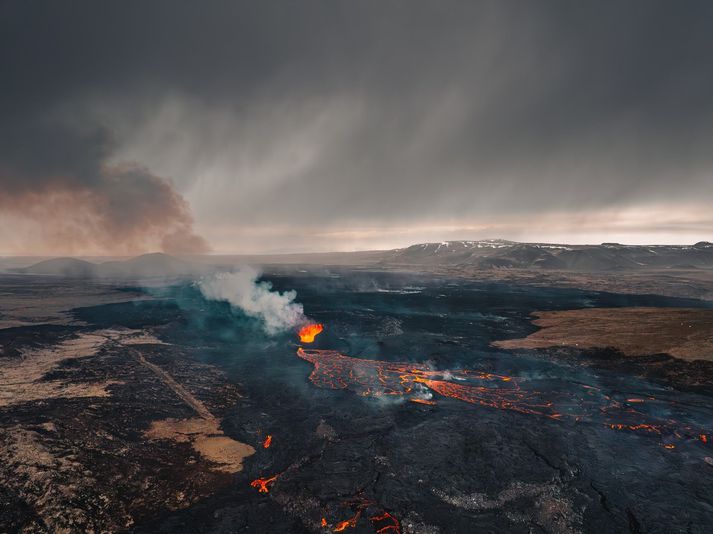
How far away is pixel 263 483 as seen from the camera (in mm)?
19281

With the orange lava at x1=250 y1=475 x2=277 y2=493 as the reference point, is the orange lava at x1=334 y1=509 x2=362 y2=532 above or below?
above

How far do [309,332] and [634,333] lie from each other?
50.2 m

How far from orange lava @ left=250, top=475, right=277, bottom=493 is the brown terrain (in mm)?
39617

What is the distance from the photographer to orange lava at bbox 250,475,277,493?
61.5ft

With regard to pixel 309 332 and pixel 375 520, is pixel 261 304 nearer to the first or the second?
pixel 309 332

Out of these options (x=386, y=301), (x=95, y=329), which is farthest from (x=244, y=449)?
(x=386, y=301)

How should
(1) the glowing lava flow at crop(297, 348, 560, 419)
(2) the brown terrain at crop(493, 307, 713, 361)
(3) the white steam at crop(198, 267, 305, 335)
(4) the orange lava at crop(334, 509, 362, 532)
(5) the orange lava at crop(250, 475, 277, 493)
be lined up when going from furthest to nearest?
(3) the white steam at crop(198, 267, 305, 335) < (2) the brown terrain at crop(493, 307, 713, 361) < (1) the glowing lava flow at crop(297, 348, 560, 419) < (5) the orange lava at crop(250, 475, 277, 493) < (4) the orange lava at crop(334, 509, 362, 532)

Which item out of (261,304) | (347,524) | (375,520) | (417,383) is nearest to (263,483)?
(347,524)

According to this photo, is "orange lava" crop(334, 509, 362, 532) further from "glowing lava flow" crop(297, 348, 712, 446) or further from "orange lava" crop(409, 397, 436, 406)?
"glowing lava flow" crop(297, 348, 712, 446)

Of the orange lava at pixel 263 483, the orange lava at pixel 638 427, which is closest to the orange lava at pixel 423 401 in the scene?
the orange lava at pixel 638 427

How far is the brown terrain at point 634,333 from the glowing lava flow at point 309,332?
27292mm

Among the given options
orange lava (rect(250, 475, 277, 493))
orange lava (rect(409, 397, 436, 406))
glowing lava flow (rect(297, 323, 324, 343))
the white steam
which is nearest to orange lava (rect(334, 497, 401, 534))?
orange lava (rect(250, 475, 277, 493))

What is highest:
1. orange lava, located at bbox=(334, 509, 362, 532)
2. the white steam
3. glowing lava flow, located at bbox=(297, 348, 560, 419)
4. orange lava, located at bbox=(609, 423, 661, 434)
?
the white steam

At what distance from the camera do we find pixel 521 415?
1089 inches
